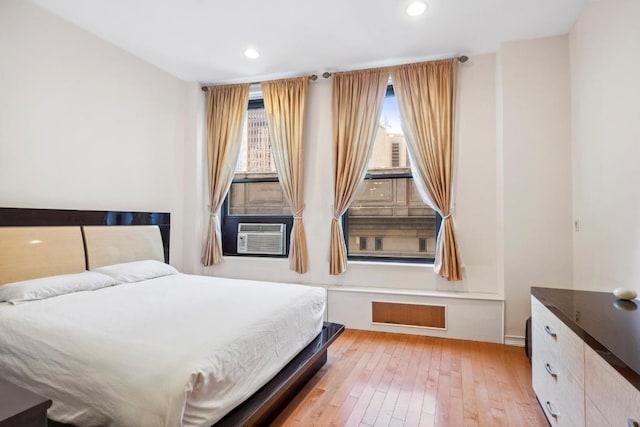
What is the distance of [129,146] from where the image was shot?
3.33m

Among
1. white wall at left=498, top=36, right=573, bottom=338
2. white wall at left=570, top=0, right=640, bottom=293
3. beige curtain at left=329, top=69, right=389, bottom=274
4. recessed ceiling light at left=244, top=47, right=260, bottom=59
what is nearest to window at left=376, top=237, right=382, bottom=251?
beige curtain at left=329, top=69, right=389, bottom=274

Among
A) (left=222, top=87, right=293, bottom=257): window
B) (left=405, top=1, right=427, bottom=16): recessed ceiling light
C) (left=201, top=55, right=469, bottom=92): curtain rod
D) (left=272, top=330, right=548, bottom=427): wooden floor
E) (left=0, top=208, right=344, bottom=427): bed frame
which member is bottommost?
(left=272, top=330, right=548, bottom=427): wooden floor

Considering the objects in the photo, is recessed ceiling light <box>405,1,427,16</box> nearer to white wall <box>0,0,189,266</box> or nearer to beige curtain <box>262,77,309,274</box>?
beige curtain <box>262,77,309,274</box>

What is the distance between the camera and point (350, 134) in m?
3.48

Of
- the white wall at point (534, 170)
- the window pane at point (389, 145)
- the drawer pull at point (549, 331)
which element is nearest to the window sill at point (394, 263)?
the white wall at point (534, 170)

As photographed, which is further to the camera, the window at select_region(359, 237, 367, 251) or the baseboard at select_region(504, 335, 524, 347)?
the window at select_region(359, 237, 367, 251)

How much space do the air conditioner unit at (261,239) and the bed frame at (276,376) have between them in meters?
0.84

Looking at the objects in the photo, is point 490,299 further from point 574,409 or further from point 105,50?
point 105,50

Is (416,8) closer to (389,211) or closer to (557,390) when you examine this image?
(389,211)

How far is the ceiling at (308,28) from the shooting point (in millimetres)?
2518

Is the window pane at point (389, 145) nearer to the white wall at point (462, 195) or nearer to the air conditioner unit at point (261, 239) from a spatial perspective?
the white wall at point (462, 195)

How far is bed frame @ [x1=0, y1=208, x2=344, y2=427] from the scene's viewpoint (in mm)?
1537

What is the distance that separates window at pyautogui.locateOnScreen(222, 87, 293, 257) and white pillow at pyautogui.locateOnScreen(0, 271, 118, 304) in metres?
1.64

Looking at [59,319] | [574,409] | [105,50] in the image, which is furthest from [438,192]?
[105,50]
